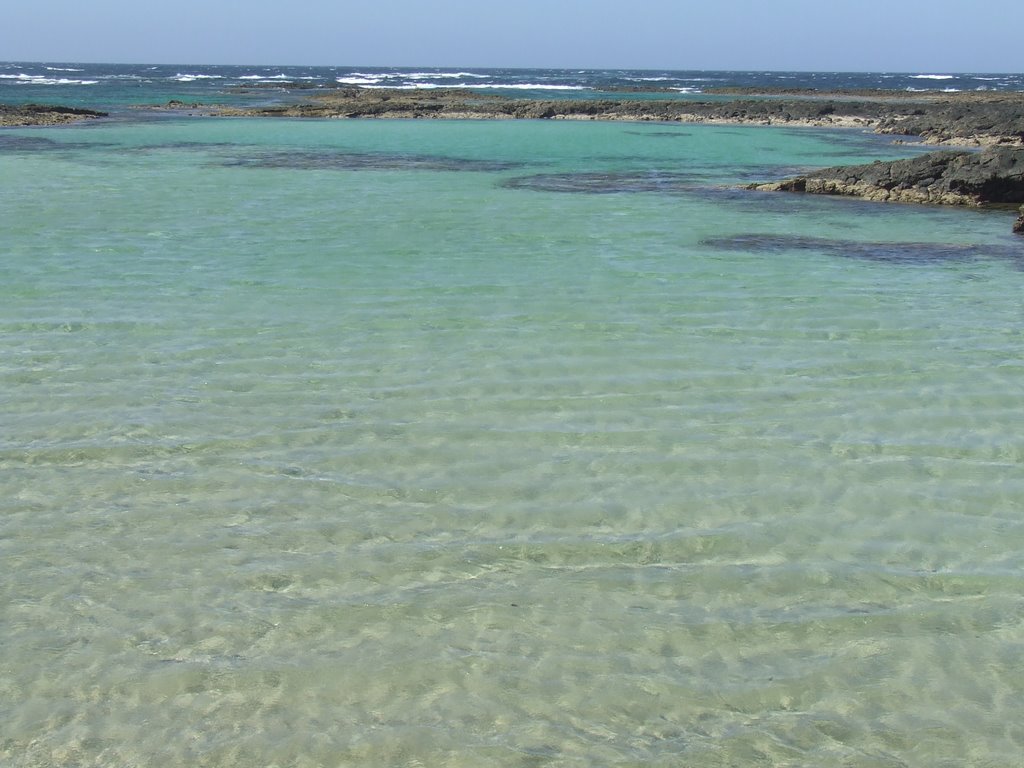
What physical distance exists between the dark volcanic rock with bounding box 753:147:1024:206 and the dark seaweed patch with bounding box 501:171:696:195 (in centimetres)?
205

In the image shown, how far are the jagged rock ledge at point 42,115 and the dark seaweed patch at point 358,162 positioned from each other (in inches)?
662

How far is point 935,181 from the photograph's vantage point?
18.3 meters

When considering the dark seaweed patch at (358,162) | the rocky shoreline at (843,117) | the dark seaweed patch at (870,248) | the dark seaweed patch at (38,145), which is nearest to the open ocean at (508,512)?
the dark seaweed patch at (870,248)

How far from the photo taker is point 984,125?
1346 inches

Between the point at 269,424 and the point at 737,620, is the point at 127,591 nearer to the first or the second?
the point at 269,424

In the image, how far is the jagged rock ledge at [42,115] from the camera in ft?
129

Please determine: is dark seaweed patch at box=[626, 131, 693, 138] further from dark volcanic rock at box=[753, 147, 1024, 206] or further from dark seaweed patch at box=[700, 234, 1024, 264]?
dark seaweed patch at box=[700, 234, 1024, 264]

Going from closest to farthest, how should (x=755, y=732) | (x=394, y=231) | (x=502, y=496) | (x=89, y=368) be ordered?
(x=755, y=732), (x=502, y=496), (x=89, y=368), (x=394, y=231)

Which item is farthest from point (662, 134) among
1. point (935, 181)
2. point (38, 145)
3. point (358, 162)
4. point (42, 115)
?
point (42, 115)

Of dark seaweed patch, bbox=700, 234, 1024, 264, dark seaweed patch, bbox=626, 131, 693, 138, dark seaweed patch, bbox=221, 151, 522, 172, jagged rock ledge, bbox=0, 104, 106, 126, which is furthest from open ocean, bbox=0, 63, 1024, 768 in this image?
jagged rock ledge, bbox=0, 104, 106, 126

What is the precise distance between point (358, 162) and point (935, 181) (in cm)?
1400

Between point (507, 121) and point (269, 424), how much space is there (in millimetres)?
45053

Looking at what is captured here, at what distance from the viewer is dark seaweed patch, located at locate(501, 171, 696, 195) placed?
19.9 meters

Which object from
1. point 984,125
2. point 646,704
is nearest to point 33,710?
point 646,704
